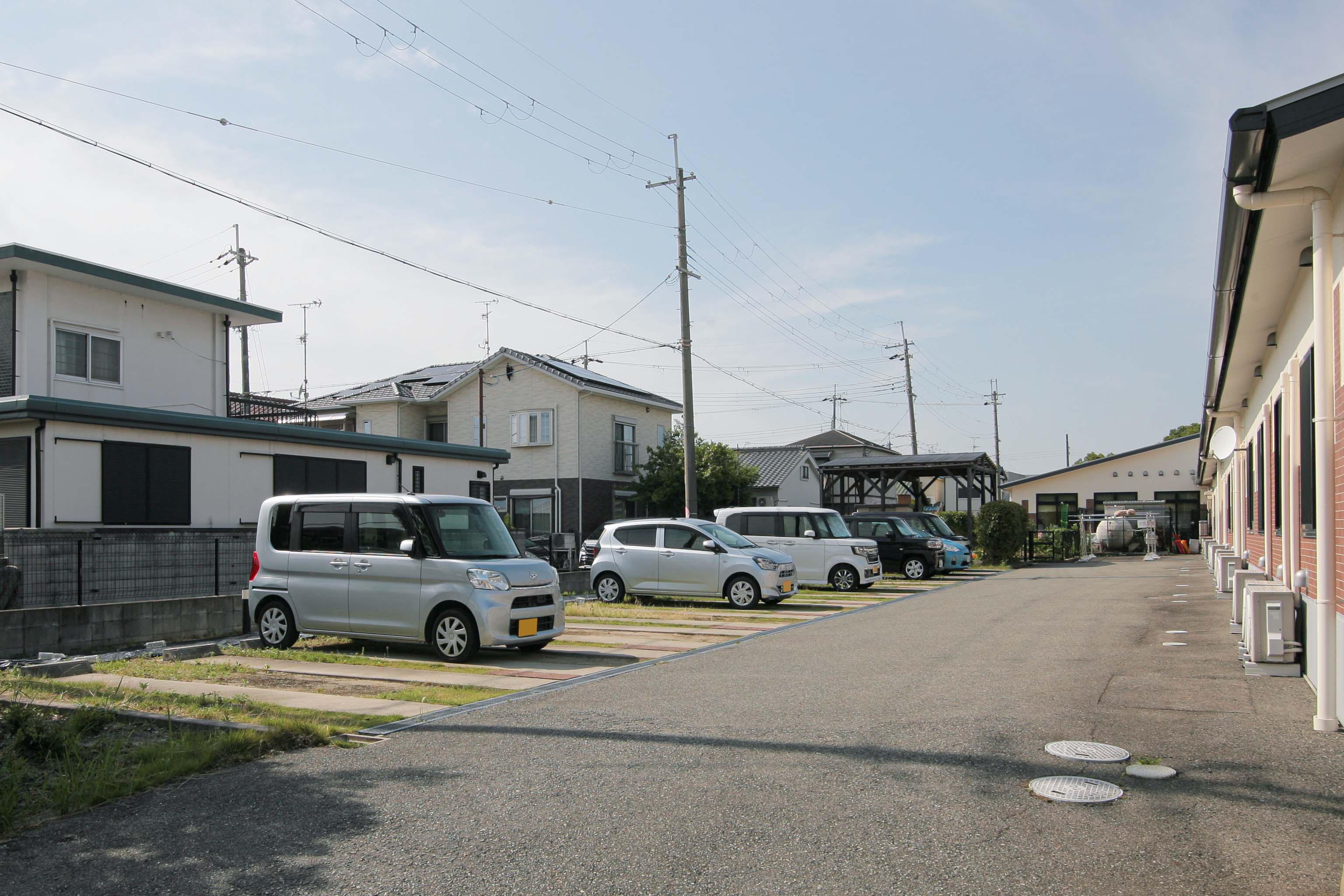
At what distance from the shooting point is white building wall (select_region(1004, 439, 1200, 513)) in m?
47.2

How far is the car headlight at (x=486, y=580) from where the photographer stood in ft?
34.2

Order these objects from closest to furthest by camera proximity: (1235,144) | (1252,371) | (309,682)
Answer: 1. (1235,144)
2. (309,682)
3. (1252,371)

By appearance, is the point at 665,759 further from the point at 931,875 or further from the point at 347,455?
the point at 347,455

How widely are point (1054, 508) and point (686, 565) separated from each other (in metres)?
38.5

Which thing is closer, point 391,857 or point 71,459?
point 391,857

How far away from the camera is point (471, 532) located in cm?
1116

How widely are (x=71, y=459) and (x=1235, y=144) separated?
1630 centimetres

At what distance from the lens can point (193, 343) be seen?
867 inches

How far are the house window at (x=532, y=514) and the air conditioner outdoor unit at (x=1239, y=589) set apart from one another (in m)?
24.2

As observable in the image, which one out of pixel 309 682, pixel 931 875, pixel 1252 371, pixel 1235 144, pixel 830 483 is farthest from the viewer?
pixel 830 483

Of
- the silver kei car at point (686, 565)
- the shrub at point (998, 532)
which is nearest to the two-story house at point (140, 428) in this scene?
the silver kei car at point (686, 565)

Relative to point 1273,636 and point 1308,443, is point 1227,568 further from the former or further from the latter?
point 1273,636

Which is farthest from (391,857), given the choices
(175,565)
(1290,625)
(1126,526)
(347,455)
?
(1126,526)

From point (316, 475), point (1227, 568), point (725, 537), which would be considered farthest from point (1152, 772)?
point (316, 475)
